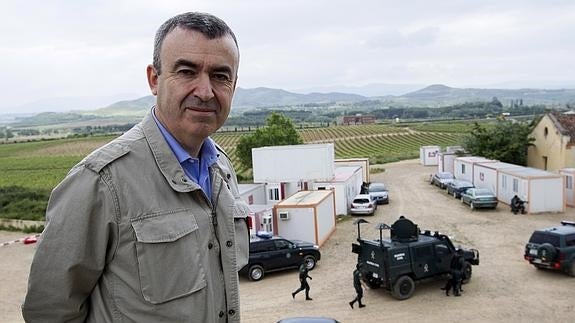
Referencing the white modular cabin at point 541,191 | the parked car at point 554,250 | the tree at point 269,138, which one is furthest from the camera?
the tree at point 269,138

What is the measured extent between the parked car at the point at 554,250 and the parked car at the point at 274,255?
6.83m

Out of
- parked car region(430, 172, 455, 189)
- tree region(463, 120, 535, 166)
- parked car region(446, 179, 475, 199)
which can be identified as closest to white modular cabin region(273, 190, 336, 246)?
parked car region(446, 179, 475, 199)

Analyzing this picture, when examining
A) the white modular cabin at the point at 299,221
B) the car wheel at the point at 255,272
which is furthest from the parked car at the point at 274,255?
the white modular cabin at the point at 299,221

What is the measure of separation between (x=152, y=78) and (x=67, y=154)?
83197mm

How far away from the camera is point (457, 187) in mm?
30359

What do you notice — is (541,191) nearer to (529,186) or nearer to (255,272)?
(529,186)

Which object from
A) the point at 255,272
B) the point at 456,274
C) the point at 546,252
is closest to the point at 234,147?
the point at 255,272

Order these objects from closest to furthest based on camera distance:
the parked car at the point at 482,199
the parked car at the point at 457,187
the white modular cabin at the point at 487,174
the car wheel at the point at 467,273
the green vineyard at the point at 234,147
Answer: the car wheel at the point at 467,273 < the parked car at the point at 482,199 < the white modular cabin at the point at 487,174 < the parked car at the point at 457,187 < the green vineyard at the point at 234,147

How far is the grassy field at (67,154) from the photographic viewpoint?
34688 mm

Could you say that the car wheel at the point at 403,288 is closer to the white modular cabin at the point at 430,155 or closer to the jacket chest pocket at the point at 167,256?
the jacket chest pocket at the point at 167,256

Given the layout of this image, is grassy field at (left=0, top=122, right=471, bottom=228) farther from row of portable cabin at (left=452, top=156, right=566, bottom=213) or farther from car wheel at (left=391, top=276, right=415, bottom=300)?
car wheel at (left=391, top=276, right=415, bottom=300)

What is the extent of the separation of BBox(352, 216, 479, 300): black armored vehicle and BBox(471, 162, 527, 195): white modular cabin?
15.8 meters

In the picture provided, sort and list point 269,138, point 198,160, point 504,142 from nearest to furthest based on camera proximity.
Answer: point 198,160 < point 504,142 < point 269,138

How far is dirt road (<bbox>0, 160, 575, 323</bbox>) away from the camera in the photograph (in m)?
12.8
